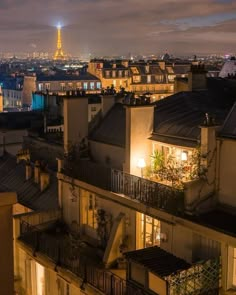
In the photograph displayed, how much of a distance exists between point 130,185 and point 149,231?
1.62 meters

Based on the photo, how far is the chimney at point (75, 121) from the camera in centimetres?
2306

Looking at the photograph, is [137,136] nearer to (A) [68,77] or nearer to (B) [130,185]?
(B) [130,185]

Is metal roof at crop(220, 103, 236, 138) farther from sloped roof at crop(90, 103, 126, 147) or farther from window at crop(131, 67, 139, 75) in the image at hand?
window at crop(131, 67, 139, 75)

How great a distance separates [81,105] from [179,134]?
5335 millimetres

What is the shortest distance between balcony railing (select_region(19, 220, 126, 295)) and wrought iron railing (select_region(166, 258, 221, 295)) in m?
2.19

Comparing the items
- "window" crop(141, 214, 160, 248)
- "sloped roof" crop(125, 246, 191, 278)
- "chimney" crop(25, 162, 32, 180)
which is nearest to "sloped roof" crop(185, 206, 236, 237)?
Answer: "sloped roof" crop(125, 246, 191, 278)

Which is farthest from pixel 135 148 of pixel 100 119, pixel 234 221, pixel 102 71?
pixel 102 71

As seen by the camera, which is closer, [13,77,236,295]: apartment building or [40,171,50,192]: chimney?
[13,77,236,295]: apartment building

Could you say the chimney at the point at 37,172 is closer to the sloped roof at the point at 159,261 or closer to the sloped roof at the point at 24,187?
the sloped roof at the point at 24,187

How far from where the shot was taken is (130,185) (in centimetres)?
1884

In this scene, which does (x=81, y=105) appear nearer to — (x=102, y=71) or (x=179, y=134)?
(x=179, y=134)

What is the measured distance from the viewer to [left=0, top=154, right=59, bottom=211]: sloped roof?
86.7 feet

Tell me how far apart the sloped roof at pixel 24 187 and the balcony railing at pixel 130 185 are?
12.5ft

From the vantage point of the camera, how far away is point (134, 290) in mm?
15633
